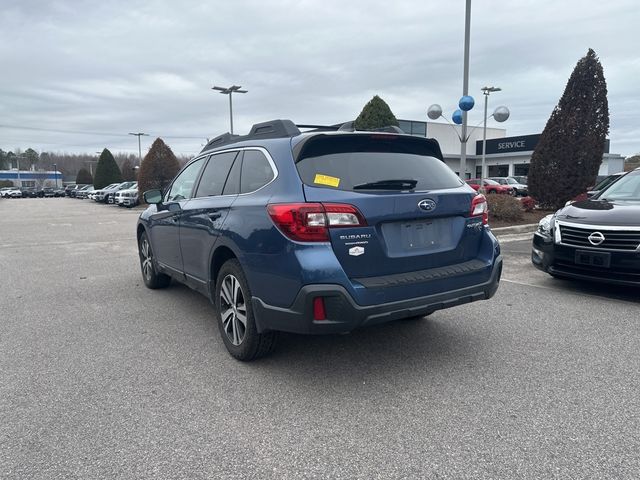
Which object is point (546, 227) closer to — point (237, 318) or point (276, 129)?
point (276, 129)

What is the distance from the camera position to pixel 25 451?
257cm

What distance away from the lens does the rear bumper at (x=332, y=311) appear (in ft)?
9.79

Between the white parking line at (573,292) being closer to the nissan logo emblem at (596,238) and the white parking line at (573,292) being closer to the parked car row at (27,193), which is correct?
the nissan logo emblem at (596,238)

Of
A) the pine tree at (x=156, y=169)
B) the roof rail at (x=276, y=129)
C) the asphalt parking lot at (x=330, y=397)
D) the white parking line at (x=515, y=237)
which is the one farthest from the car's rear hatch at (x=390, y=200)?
the pine tree at (x=156, y=169)

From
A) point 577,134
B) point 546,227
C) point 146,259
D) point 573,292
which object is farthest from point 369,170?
point 577,134

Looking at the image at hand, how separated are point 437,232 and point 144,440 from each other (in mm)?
2327

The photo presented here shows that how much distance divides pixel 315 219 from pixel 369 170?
65cm

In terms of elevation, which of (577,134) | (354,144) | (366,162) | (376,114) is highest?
(376,114)

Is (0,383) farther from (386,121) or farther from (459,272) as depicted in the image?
(386,121)

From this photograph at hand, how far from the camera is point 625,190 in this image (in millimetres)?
6352

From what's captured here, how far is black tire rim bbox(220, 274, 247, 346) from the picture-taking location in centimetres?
368

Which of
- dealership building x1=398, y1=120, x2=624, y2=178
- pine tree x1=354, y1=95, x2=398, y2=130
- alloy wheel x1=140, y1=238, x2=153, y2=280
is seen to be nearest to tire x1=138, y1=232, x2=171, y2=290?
alloy wheel x1=140, y1=238, x2=153, y2=280

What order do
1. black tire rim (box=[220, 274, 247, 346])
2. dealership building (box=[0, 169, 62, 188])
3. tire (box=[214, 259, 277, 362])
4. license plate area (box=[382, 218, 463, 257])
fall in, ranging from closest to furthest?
license plate area (box=[382, 218, 463, 257]) → tire (box=[214, 259, 277, 362]) → black tire rim (box=[220, 274, 247, 346]) → dealership building (box=[0, 169, 62, 188])

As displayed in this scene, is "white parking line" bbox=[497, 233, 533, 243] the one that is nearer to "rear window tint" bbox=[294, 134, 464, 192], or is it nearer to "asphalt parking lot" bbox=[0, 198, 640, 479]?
"asphalt parking lot" bbox=[0, 198, 640, 479]
